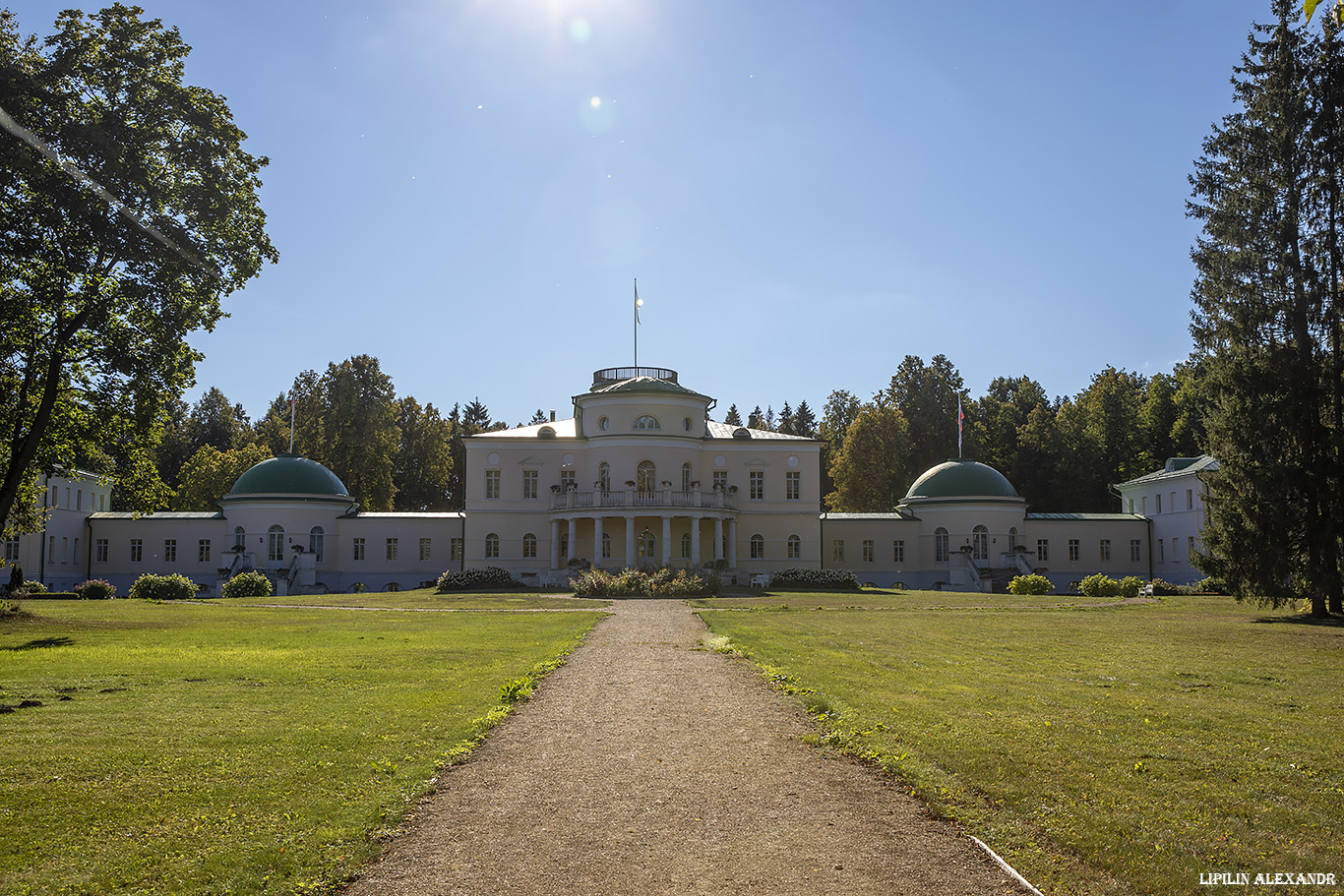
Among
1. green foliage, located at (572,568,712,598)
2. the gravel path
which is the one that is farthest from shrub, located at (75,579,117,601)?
the gravel path

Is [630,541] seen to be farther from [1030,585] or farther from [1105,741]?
[1105,741]

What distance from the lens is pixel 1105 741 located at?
9156 mm

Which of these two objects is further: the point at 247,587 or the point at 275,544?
the point at 275,544

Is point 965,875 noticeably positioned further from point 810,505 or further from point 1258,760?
point 810,505

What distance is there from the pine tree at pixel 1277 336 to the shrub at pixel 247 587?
121ft

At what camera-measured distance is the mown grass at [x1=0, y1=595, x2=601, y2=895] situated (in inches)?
232

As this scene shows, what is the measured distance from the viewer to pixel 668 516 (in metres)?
46.5

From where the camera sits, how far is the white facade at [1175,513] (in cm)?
5056

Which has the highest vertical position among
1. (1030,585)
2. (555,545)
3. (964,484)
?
(964,484)

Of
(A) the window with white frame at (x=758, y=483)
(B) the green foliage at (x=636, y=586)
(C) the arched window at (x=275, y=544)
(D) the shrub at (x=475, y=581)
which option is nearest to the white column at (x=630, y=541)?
(D) the shrub at (x=475, y=581)

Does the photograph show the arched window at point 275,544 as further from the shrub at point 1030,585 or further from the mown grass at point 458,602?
the shrub at point 1030,585

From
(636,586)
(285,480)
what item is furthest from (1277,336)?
(285,480)

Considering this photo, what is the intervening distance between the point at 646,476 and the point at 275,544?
2116 centimetres

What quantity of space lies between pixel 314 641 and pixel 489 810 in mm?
13365
